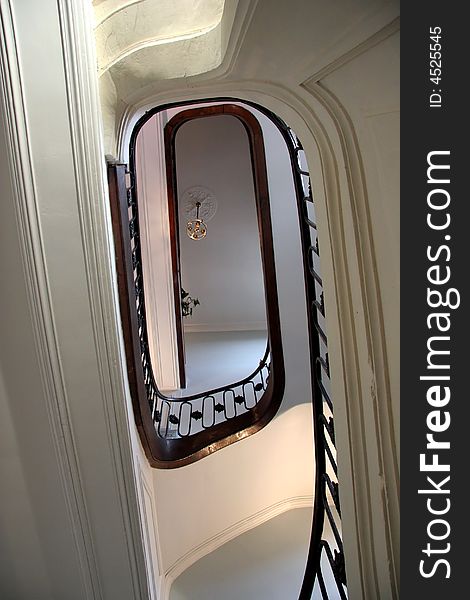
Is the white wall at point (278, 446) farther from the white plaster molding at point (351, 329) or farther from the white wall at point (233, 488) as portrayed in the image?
the white plaster molding at point (351, 329)

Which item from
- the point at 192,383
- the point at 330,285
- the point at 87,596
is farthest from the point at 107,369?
the point at 192,383

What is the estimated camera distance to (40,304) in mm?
1445

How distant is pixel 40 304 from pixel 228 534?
12.7ft

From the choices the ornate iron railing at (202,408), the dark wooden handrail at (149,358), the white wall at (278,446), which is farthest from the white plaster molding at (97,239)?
the white wall at (278,446)

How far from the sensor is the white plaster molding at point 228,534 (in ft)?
13.0

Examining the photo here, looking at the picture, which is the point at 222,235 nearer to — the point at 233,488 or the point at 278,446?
the point at 278,446

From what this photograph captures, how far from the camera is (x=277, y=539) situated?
4566 millimetres

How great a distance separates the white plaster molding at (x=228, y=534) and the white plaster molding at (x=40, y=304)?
7.56 ft

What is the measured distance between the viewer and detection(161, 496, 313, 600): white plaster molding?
3971mm

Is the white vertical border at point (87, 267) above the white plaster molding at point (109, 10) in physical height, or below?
below

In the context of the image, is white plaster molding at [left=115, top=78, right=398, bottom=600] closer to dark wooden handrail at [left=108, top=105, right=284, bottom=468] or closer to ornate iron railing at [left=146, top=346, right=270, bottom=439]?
dark wooden handrail at [left=108, top=105, right=284, bottom=468]

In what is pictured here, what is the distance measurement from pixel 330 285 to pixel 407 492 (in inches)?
25.3

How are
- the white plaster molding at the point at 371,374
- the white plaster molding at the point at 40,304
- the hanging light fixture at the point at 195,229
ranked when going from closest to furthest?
the white plaster molding at the point at 371,374
the white plaster molding at the point at 40,304
the hanging light fixture at the point at 195,229

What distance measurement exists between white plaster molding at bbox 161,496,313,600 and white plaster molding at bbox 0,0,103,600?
7.56 ft
